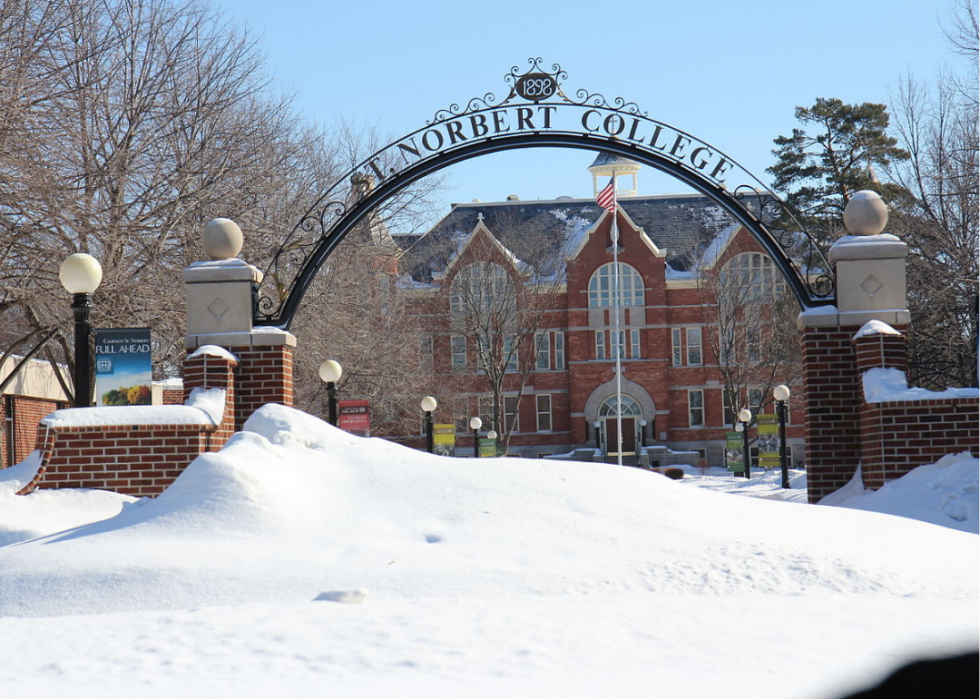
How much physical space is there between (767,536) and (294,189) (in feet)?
67.2

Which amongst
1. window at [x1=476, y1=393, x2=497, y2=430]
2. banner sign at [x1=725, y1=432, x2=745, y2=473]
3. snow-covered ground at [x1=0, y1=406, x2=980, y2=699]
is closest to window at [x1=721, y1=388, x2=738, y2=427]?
window at [x1=476, y1=393, x2=497, y2=430]

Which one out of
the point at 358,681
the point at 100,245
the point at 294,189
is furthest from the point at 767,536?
the point at 294,189

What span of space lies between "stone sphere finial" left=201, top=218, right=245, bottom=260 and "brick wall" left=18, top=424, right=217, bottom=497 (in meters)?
2.35

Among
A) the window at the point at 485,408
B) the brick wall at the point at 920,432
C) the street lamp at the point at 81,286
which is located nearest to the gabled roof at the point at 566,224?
the window at the point at 485,408

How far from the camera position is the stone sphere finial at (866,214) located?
37.4ft

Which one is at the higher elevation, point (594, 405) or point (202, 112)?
point (202, 112)

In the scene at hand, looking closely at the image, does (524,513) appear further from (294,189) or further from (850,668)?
(294,189)

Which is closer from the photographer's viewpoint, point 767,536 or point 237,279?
point 767,536

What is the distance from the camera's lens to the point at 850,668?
197 inches

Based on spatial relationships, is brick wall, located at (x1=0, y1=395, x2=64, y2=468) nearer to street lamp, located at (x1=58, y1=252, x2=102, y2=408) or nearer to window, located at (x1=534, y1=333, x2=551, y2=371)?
street lamp, located at (x1=58, y1=252, x2=102, y2=408)

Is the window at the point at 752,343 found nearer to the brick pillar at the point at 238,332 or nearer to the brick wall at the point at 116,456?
the brick pillar at the point at 238,332

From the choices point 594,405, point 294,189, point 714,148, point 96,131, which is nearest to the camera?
point 714,148

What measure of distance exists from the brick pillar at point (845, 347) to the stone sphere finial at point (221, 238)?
20.0 ft

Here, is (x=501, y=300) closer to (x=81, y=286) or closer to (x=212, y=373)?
(x=212, y=373)
